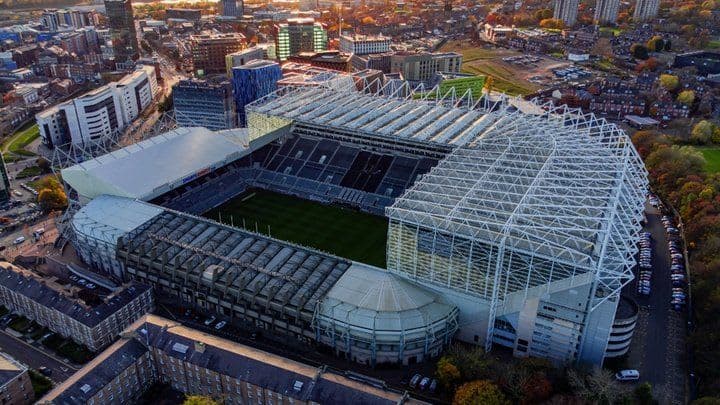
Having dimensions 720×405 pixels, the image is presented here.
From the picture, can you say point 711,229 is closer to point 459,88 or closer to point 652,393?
point 652,393

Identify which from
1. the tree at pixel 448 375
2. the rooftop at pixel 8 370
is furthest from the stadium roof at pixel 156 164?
the tree at pixel 448 375

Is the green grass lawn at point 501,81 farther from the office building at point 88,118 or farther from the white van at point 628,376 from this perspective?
the white van at point 628,376

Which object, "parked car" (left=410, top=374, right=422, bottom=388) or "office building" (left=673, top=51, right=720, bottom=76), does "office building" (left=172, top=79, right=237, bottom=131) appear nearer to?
"parked car" (left=410, top=374, right=422, bottom=388)

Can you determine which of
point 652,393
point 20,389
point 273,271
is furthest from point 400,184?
point 20,389

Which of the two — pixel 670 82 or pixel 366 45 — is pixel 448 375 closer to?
pixel 670 82

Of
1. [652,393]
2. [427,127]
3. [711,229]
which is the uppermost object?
[427,127]

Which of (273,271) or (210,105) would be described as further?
(210,105)
